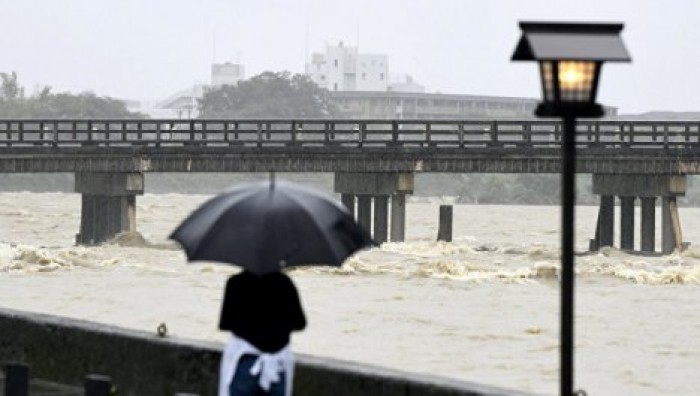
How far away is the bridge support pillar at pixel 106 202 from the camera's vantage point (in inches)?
1844

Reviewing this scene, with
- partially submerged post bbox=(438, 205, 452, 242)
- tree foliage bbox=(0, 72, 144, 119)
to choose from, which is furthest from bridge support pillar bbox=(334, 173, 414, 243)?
tree foliage bbox=(0, 72, 144, 119)

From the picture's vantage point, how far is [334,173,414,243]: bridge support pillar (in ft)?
155

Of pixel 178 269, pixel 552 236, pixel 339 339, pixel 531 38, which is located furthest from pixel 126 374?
pixel 552 236

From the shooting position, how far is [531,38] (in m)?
8.48

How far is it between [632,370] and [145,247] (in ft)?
76.7

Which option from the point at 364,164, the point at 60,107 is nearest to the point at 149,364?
the point at 364,164

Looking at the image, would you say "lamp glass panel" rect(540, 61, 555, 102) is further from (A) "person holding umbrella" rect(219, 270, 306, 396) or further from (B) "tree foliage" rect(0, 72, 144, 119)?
(B) "tree foliage" rect(0, 72, 144, 119)

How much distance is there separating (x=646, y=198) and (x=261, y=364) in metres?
40.4

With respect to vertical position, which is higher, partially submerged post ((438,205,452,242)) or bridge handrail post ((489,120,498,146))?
bridge handrail post ((489,120,498,146))

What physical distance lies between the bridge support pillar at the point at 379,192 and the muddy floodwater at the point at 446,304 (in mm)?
672

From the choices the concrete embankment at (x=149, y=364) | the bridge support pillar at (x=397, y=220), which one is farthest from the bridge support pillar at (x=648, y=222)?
the concrete embankment at (x=149, y=364)

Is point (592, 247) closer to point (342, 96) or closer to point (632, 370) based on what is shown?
point (632, 370)

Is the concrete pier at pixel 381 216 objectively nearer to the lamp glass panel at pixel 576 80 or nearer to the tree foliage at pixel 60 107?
the lamp glass panel at pixel 576 80

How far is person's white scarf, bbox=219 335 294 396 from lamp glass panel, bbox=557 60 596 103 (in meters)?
1.69
